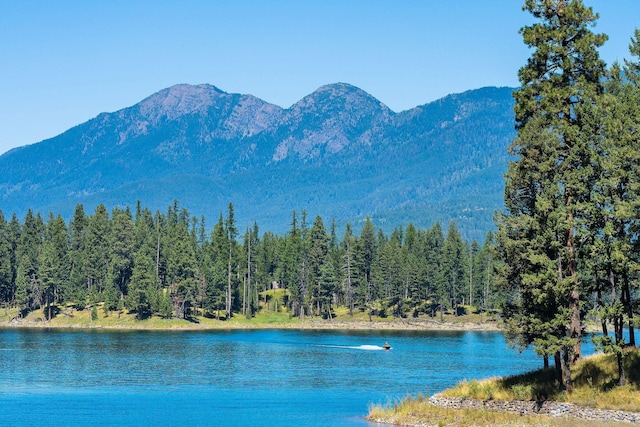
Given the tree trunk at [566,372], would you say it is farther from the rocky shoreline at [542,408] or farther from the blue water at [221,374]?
the blue water at [221,374]

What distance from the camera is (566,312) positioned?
165 feet

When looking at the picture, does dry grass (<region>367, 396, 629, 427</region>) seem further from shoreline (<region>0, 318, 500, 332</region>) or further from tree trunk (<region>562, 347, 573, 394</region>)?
shoreline (<region>0, 318, 500, 332</region>)

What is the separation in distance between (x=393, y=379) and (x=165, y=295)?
103920 mm

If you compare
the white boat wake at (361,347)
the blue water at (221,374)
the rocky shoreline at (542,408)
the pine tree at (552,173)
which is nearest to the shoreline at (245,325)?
the blue water at (221,374)

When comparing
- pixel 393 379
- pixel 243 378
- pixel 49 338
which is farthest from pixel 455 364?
pixel 49 338

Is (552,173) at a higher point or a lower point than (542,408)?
higher

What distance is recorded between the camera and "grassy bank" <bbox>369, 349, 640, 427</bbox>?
4853 centimetres

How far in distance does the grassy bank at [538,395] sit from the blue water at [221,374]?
4.67 metres

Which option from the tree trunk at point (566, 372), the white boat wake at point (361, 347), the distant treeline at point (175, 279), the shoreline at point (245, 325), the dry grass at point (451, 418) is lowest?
the dry grass at point (451, 418)

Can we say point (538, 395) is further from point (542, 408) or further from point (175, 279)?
point (175, 279)

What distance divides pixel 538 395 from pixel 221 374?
46639 millimetres

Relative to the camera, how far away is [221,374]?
91750 millimetres

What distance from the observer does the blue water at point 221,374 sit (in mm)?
63594

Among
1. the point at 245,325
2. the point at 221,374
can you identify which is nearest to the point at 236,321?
the point at 245,325
